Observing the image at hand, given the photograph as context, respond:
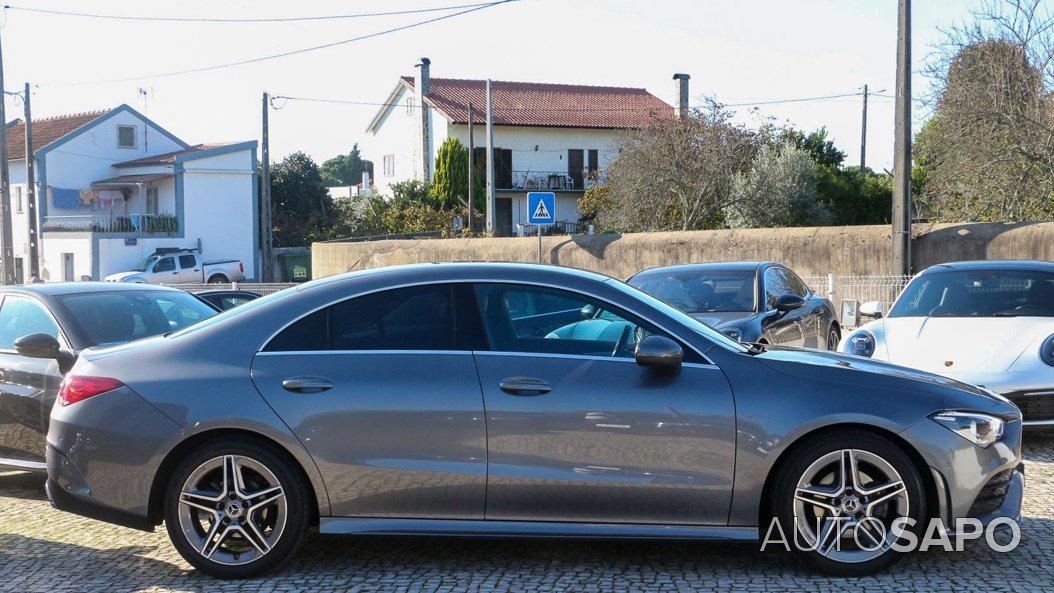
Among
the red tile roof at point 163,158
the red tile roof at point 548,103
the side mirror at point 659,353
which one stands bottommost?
the side mirror at point 659,353

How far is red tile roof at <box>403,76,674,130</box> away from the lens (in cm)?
5100

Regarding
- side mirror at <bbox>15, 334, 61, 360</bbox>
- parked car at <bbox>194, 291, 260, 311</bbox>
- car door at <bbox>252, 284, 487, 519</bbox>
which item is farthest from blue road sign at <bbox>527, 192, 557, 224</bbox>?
car door at <bbox>252, 284, 487, 519</bbox>

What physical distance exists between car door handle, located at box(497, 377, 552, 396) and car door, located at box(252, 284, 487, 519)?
0.14 metres

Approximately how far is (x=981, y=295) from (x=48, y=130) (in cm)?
5000

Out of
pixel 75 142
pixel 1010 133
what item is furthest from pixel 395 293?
pixel 75 142

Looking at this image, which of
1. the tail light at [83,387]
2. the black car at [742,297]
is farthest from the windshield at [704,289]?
the tail light at [83,387]

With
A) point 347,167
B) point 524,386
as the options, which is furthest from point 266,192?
point 347,167

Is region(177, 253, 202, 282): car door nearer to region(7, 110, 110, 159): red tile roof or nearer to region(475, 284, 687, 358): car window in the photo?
region(7, 110, 110, 159): red tile roof

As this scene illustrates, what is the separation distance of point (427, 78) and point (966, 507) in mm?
48935

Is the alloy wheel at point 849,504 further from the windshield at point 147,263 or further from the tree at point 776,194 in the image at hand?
the windshield at point 147,263

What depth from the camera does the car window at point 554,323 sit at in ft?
15.6

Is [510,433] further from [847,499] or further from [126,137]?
[126,137]

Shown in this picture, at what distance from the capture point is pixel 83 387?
4.88 meters

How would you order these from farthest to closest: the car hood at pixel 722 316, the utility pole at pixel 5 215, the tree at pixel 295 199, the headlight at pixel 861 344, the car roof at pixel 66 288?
the tree at pixel 295 199, the utility pole at pixel 5 215, the car hood at pixel 722 316, the headlight at pixel 861 344, the car roof at pixel 66 288
